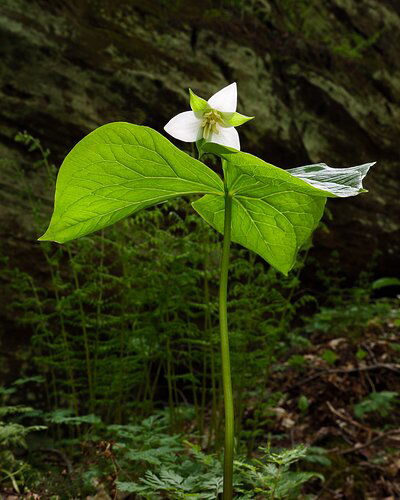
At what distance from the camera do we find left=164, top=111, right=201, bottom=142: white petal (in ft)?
3.27

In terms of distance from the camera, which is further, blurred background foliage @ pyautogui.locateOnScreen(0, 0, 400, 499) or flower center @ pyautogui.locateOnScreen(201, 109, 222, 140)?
blurred background foliage @ pyautogui.locateOnScreen(0, 0, 400, 499)

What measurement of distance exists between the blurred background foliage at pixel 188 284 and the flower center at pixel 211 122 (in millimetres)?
657

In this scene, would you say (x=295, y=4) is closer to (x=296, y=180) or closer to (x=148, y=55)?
(x=148, y=55)

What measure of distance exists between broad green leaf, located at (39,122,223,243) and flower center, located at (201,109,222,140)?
83 millimetres

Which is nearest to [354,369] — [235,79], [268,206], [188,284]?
[188,284]

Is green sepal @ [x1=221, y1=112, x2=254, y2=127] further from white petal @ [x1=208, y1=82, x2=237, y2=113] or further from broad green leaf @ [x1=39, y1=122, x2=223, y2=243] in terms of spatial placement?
broad green leaf @ [x1=39, y1=122, x2=223, y2=243]

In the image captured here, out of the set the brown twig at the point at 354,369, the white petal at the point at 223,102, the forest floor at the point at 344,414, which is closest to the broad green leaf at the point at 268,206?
the white petal at the point at 223,102

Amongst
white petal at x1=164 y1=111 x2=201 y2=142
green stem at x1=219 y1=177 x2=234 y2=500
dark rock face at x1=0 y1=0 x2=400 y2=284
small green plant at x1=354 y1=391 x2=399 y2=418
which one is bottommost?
small green plant at x1=354 y1=391 x2=399 y2=418

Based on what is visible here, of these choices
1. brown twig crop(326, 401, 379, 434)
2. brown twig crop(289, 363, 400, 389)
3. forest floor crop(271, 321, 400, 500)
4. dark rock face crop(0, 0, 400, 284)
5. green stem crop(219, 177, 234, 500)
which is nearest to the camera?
green stem crop(219, 177, 234, 500)

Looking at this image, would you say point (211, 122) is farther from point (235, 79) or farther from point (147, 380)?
point (235, 79)

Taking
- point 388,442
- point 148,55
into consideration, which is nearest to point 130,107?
point 148,55

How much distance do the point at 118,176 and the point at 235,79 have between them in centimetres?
350

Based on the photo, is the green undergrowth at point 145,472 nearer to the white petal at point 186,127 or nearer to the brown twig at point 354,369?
the white petal at point 186,127

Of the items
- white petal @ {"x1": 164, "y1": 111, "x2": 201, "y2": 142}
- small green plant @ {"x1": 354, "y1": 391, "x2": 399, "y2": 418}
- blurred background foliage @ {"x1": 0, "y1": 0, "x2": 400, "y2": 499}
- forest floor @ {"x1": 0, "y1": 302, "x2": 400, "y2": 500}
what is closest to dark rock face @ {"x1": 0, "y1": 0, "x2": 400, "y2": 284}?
blurred background foliage @ {"x1": 0, "y1": 0, "x2": 400, "y2": 499}
